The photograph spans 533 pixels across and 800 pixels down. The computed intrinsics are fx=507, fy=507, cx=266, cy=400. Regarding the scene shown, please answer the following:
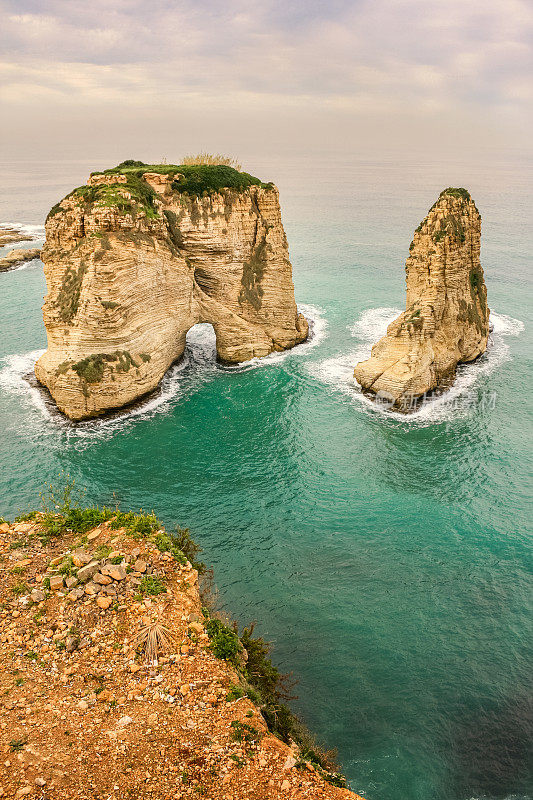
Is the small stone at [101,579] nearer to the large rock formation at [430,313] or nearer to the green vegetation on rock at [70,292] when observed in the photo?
the green vegetation on rock at [70,292]

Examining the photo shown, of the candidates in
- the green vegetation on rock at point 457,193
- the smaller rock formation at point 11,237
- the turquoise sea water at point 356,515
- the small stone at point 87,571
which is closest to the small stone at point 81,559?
the small stone at point 87,571

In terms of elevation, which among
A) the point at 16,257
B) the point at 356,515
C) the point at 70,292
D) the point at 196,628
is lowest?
the point at 356,515

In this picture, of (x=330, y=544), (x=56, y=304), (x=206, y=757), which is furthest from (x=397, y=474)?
(x=56, y=304)

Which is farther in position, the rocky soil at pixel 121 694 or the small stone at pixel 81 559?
the small stone at pixel 81 559

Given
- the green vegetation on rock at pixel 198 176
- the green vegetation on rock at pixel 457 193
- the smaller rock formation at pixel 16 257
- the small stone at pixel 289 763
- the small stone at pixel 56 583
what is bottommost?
the small stone at pixel 289 763

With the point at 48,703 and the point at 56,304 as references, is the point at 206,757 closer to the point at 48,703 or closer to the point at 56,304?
the point at 48,703

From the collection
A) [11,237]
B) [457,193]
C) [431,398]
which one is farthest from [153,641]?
[11,237]

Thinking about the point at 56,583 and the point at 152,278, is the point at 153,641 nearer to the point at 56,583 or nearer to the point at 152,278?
the point at 56,583
